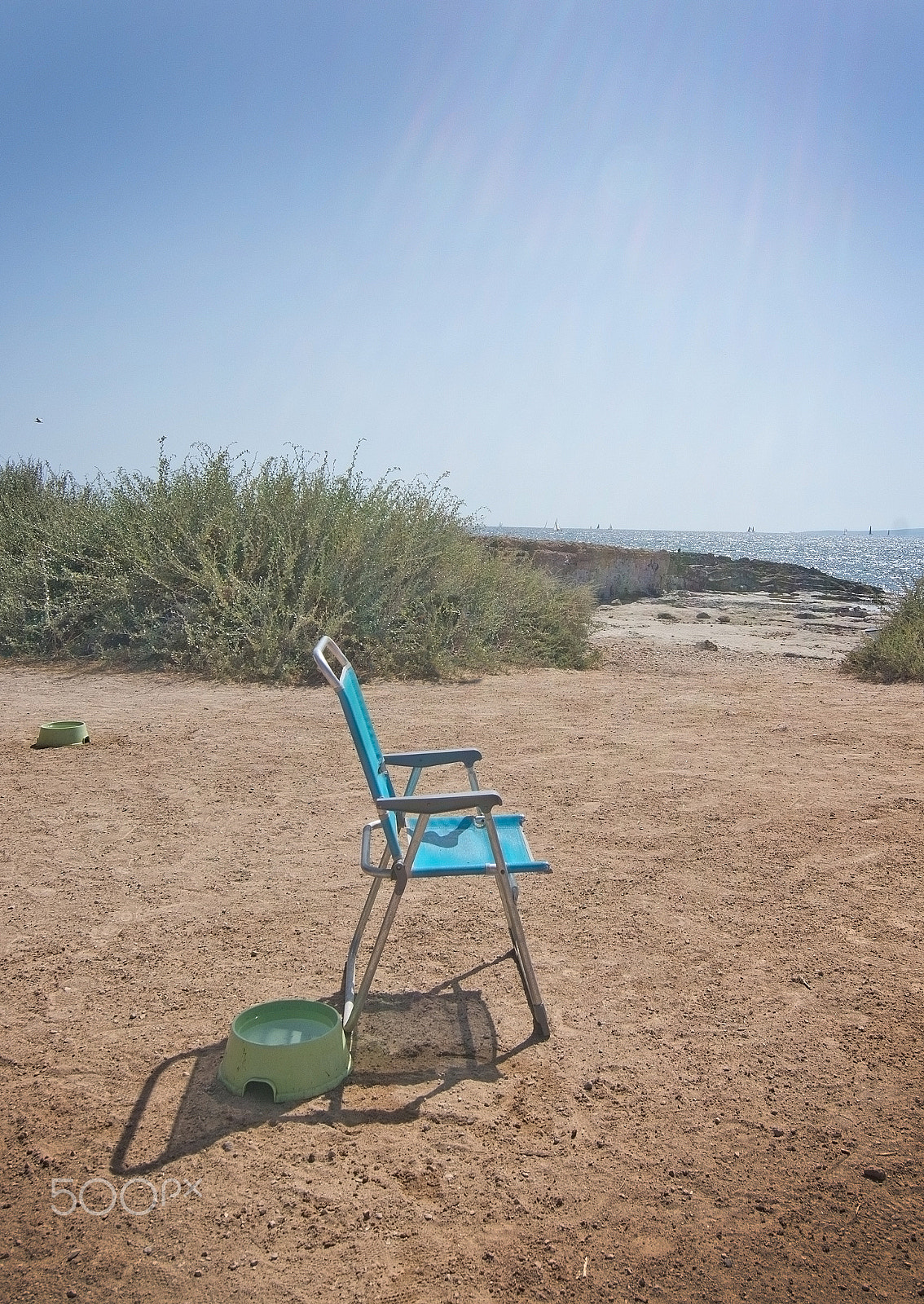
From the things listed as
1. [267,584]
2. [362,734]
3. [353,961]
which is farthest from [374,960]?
[267,584]

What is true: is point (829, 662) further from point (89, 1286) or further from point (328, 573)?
point (89, 1286)

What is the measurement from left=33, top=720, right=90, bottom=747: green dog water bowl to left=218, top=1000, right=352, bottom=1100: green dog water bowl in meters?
3.99

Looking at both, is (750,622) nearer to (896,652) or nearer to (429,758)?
(896,652)

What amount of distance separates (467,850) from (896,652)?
8143mm

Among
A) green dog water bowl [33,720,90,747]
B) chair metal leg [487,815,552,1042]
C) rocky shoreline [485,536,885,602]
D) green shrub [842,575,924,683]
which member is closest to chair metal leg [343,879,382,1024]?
chair metal leg [487,815,552,1042]

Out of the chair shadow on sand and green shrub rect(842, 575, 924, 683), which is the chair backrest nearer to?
the chair shadow on sand

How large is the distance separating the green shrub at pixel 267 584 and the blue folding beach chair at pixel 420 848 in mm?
5787

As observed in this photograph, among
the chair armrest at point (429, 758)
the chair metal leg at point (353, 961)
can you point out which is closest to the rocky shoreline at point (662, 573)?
the chair armrest at point (429, 758)

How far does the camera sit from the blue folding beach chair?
2633 millimetres

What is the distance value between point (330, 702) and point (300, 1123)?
5607 mm

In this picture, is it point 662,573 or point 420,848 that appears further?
point 662,573

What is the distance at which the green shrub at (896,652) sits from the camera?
31.8 ft

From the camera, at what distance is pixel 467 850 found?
3.00 meters

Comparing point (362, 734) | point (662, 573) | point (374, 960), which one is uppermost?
point (362, 734)
